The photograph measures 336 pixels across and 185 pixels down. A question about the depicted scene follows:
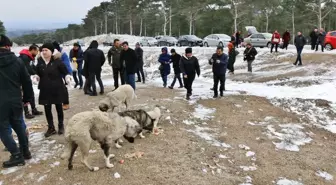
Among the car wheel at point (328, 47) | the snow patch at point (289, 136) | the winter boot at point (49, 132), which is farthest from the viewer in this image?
the car wheel at point (328, 47)

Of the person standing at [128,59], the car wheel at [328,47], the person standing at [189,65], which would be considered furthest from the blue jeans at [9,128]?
the car wheel at [328,47]

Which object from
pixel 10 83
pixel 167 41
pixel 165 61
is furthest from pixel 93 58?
pixel 167 41

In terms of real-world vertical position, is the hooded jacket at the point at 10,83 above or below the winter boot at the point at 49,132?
above

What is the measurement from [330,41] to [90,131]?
2274 cm

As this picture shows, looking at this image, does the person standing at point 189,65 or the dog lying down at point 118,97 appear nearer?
the dog lying down at point 118,97

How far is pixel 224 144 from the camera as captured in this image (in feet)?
24.6

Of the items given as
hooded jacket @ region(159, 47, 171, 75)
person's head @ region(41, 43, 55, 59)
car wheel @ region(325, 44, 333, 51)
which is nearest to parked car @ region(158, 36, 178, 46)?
car wheel @ region(325, 44, 333, 51)

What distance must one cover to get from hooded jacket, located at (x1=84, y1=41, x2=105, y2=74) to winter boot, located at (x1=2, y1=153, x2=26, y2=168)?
571 centimetres

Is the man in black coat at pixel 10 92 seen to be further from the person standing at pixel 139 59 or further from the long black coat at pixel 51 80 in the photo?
the person standing at pixel 139 59

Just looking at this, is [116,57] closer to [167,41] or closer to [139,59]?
[139,59]

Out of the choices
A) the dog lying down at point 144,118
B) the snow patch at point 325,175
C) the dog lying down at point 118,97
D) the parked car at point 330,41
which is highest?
the parked car at point 330,41

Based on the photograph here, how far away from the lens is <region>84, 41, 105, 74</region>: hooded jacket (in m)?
11.1

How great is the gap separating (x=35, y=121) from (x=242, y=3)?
4709cm

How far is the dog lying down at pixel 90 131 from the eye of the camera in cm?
505
